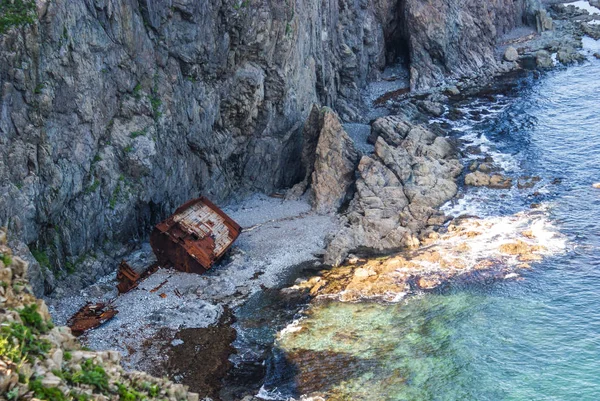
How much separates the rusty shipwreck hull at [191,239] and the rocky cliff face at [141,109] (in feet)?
11.6

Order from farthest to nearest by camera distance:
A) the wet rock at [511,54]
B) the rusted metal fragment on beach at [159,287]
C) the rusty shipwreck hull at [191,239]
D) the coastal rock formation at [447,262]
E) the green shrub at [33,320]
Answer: the wet rock at [511,54] < the rusty shipwreck hull at [191,239] < the rusted metal fragment on beach at [159,287] < the coastal rock formation at [447,262] < the green shrub at [33,320]

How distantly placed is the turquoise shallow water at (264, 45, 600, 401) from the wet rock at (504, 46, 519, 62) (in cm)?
4412

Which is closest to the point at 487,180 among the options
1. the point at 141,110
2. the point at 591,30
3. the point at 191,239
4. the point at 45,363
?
the point at 191,239

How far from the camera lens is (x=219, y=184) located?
5481 centimetres

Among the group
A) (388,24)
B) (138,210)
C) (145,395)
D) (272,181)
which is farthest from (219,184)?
(388,24)

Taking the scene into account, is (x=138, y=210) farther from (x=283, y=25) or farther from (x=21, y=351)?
(x=21, y=351)

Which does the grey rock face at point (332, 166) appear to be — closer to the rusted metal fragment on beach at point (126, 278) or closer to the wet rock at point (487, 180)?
the wet rock at point (487, 180)

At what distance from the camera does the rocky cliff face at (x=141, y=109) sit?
3881cm

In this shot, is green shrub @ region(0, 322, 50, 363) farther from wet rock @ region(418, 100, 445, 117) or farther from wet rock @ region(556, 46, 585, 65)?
wet rock @ region(556, 46, 585, 65)

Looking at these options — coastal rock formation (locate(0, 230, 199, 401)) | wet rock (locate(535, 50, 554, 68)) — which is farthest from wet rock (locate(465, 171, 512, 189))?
coastal rock formation (locate(0, 230, 199, 401))

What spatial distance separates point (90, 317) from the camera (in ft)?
129

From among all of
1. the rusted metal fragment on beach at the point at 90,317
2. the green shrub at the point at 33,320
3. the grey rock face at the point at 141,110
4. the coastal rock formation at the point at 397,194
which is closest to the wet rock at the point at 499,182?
the coastal rock formation at the point at 397,194

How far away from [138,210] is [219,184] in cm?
915

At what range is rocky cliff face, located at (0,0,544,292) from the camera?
3881 cm
